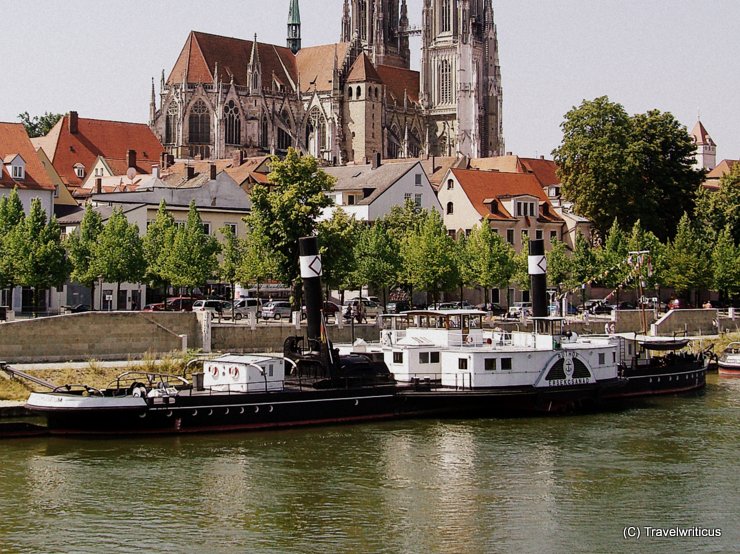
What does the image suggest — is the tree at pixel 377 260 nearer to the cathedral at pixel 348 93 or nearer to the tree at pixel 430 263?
the tree at pixel 430 263

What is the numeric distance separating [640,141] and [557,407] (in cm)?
4807

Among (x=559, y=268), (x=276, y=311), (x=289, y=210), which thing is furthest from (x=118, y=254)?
(x=559, y=268)

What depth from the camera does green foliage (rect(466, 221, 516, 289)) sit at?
75000 mm

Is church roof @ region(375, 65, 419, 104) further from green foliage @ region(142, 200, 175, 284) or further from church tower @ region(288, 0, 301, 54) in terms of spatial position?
green foliage @ region(142, 200, 175, 284)

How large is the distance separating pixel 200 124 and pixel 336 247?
81.9 metres

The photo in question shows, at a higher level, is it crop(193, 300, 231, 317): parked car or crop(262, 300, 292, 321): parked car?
crop(193, 300, 231, 317): parked car

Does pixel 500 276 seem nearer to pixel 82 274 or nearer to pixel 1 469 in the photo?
pixel 82 274

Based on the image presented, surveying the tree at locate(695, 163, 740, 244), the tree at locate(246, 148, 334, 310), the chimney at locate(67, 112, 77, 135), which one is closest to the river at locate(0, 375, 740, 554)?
the tree at locate(246, 148, 334, 310)

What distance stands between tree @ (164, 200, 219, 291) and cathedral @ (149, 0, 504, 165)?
65629 millimetres

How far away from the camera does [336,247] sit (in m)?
63.3

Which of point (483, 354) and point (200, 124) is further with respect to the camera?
point (200, 124)

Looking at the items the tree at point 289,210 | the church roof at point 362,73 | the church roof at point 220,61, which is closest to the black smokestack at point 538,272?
the tree at point 289,210

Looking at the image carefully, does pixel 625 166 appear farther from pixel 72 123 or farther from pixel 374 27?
pixel 374 27

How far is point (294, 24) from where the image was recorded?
18375 centimetres
